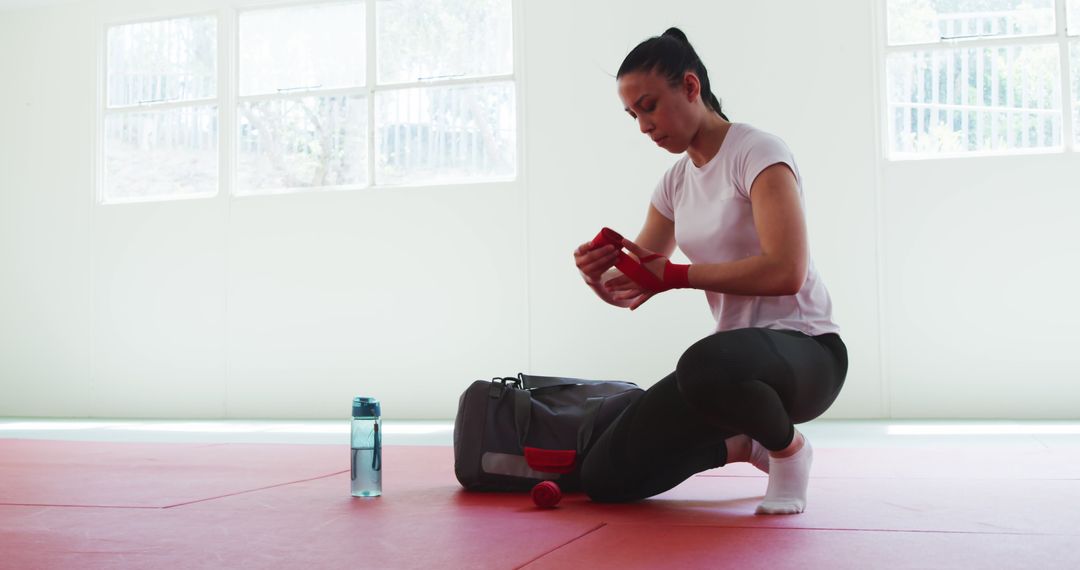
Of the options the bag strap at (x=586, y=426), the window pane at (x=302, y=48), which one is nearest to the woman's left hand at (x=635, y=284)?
the bag strap at (x=586, y=426)

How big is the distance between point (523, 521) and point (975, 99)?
14.3ft

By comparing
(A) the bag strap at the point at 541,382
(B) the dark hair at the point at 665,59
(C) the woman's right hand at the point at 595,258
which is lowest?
(A) the bag strap at the point at 541,382

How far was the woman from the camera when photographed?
6.45ft

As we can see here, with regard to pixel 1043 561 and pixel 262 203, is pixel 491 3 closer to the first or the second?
pixel 262 203

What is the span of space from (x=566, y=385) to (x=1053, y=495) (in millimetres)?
1213

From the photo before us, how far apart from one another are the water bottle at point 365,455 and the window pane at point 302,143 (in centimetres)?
390

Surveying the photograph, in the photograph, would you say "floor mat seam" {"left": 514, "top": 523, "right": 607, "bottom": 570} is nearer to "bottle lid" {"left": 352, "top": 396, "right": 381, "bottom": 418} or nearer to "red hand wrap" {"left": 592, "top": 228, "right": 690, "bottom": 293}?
"red hand wrap" {"left": 592, "top": 228, "right": 690, "bottom": 293}

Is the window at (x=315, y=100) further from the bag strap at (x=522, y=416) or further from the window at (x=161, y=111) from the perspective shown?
the bag strap at (x=522, y=416)

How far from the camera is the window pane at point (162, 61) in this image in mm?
6625

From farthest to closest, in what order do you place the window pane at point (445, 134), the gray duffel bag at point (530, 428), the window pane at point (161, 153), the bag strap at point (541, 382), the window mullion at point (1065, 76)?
the window pane at point (161, 153)
the window pane at point (445, 134)
the window mullion at point (1065, 76)
the bag strap at point (541, 382)
the gray duffel bag at point (530, 428)

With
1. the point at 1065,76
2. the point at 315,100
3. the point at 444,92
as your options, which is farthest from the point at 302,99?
the point at 1065,76

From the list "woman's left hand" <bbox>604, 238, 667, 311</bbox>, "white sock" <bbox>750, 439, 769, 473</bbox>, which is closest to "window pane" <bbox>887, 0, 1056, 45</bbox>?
"white sock" <bbox>750, 439, 769, 473</bbox>

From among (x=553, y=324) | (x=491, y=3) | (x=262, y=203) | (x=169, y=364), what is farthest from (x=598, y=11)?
(x=169, y=364)

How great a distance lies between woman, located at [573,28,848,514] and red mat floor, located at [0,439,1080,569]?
12 centimetres
